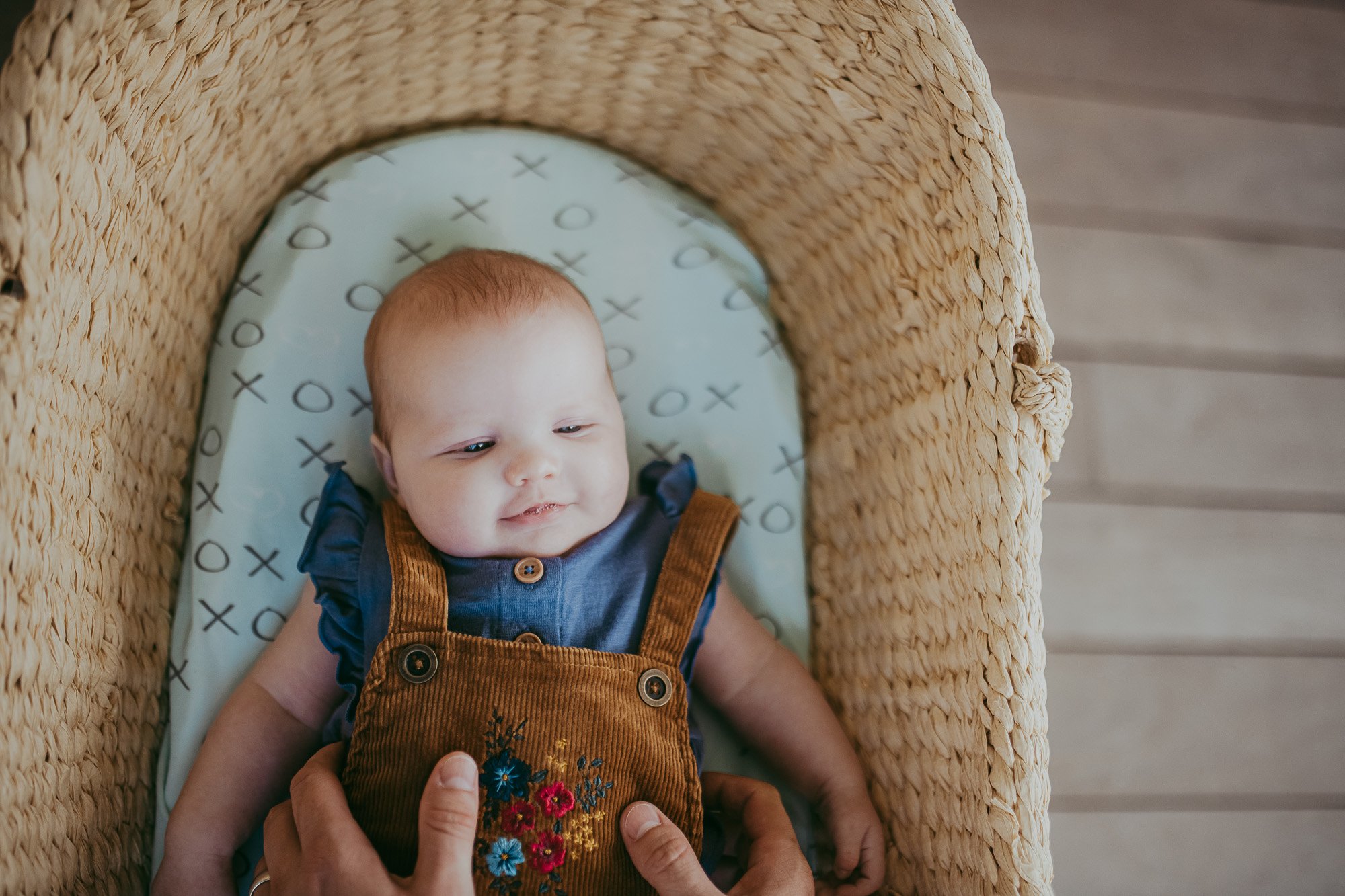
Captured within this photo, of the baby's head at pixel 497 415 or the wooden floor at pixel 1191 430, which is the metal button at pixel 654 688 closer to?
the baby's head at pixel 497 415

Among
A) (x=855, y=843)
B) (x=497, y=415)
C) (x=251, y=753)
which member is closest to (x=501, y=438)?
(x=497, y=415)

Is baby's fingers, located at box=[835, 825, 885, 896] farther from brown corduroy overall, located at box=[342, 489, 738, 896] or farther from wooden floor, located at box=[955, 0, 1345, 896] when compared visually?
wooden floor, located at box=[955, 0, 1345, 896]

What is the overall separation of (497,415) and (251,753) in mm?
391

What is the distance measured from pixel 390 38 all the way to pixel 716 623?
2.25 ft

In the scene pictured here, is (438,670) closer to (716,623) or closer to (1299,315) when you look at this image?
(716,623)

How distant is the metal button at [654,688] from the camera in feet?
2.83

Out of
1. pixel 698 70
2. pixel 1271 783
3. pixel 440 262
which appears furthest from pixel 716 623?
pixel 1271 783

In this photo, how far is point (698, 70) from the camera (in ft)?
3.40

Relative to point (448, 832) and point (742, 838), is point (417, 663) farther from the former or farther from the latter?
point (742, 838)

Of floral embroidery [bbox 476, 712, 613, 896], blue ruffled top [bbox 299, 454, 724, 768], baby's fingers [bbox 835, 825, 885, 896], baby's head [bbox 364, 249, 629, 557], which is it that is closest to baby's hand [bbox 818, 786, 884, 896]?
baby's fingers [bbox 835, 825, 885, 896]

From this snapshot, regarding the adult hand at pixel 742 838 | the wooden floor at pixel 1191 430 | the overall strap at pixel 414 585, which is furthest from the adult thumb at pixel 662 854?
the wooden floor at pixel 1191 430

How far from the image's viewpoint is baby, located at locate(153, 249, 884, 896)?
0.81 metres

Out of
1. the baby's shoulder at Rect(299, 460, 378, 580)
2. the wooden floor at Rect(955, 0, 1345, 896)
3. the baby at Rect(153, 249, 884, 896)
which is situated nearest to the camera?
the baby at Rect(153, 249, 884, 896)

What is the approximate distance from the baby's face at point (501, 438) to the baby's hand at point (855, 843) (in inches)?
14.6
